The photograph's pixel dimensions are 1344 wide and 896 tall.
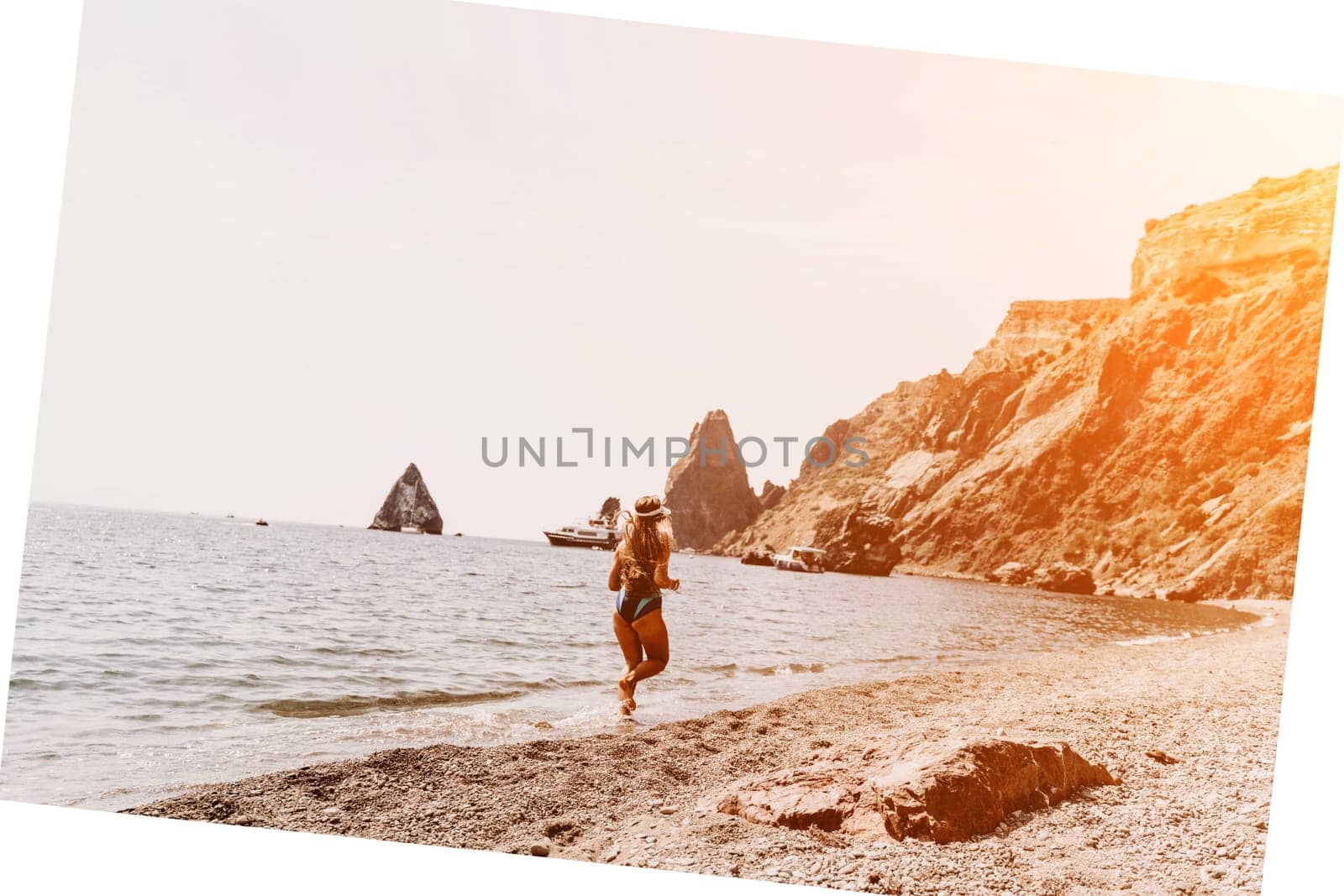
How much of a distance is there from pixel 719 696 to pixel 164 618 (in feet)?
22.7

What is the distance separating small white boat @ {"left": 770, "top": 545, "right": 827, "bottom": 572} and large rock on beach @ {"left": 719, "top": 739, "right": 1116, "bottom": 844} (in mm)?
61685

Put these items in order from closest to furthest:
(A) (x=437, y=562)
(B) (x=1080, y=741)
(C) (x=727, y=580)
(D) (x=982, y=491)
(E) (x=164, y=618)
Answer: (B) (x=1080, y=741)
(E) (x=164, y=618)
(A) (x=437, y=562)
(C) (x=727, y=580)
(D) (x=982, y=491)

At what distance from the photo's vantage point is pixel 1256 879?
577 cm

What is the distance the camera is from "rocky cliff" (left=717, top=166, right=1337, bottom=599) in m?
40.1

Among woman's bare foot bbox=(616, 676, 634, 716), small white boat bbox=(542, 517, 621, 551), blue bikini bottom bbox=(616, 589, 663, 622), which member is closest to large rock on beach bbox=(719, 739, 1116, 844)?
blue bikini bottom bbox=(616, 589, 663, 622)

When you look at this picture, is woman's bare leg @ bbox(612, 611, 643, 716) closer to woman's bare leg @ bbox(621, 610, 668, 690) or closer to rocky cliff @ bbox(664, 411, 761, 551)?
woman's bare leg @ bbox(621, 610, 668, 690)

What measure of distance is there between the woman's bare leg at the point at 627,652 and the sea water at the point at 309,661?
0.20 meters

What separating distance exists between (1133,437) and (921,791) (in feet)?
190

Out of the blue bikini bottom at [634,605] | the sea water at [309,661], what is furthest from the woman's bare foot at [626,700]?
the blue bikini bottom at [634,605]

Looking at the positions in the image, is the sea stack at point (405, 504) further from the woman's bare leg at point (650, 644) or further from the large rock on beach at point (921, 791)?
the large rock on beach at point (921, 791)

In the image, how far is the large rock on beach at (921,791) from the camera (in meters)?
5.76

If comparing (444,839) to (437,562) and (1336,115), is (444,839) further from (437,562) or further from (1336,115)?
(437,562)

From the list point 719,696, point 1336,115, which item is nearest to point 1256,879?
point 719,696

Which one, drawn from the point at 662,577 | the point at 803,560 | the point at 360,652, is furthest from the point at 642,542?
the point at 803,560
